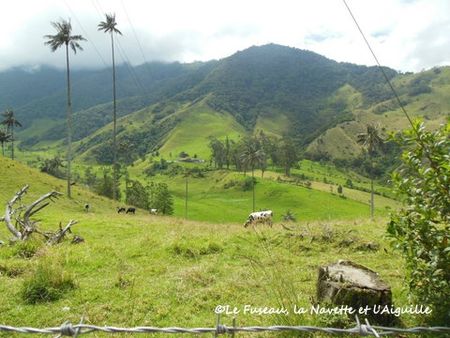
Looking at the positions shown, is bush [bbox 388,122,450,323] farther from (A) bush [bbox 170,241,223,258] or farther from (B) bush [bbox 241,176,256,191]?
(B) bush [bbox 241,176,256,191]

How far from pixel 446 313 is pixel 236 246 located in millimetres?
9064

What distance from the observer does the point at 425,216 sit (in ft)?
20.5

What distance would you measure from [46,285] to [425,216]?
8.33m

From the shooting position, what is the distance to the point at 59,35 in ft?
191

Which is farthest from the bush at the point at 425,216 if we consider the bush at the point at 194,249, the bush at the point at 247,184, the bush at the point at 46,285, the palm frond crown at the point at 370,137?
the bush at the point at 247,184

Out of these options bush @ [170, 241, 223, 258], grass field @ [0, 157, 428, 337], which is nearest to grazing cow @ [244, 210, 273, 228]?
grass field @ [0, 157, 428, 337]

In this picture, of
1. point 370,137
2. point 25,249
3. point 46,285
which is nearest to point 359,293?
point 46,285

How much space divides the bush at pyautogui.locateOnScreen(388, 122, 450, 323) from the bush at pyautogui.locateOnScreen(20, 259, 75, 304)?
755cm

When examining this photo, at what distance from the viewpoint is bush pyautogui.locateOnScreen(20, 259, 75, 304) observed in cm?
930

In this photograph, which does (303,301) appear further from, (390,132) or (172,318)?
(390,132)

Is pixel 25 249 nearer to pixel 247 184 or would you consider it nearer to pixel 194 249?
pixel 194 249

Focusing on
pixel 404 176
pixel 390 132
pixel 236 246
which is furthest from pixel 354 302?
pixel 236 246

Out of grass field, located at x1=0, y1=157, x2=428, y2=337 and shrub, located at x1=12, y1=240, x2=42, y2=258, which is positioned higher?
grass field, located at x1=0, y1=157, x2=428, y2=337

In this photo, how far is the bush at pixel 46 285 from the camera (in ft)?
30.5
